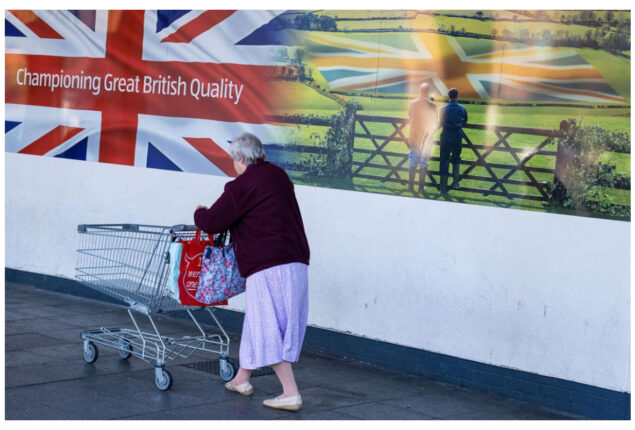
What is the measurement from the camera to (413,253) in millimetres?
7520

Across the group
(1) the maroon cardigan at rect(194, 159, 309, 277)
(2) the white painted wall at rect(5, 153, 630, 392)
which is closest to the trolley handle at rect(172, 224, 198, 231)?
(1) the maroon cardigan at rect(194, 159, 309, 277)

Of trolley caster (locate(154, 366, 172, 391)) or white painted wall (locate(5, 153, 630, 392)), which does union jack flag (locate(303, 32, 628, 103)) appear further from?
trolley caster (locate(154, 366, 172, 391))

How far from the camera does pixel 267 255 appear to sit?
20.5ft

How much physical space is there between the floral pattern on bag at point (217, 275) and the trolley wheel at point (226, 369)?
0.62m

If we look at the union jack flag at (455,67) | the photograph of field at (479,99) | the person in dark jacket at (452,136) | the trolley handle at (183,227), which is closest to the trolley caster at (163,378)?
the trolley handle at (183,227)

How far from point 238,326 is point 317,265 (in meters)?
1.08

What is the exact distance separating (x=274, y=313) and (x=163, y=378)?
0.97 meters

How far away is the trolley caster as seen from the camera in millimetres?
6668

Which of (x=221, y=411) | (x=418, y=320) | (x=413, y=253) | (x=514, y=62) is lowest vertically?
(x=221, y=411)

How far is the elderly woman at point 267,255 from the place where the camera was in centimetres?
627

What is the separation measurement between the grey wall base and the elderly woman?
4.68ft

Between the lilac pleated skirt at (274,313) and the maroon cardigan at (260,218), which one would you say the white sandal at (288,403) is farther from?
the maroon cardigan at (260,218)

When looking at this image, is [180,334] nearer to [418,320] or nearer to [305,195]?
[305,195]

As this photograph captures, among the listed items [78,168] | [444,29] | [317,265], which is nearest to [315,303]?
[317,265]
